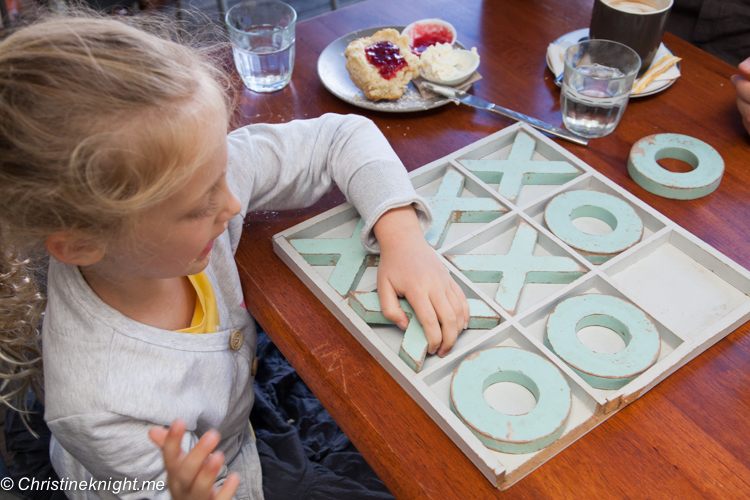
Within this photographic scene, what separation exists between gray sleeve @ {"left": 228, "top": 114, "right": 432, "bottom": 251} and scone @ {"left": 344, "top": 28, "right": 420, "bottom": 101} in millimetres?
112

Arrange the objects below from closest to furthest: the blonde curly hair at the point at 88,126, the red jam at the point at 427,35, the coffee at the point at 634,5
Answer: the blonde curly hair at the point at 88,126 < the coffee at the point at 634,5 < the red jam at the point at 427,35

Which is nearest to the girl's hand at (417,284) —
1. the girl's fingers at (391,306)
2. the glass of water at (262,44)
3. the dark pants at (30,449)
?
the girl's fingers at (391,306)

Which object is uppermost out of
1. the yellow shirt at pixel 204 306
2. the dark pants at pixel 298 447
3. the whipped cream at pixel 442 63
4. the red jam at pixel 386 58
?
the red jam at pixel 386 58

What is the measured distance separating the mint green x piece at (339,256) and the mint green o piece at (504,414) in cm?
21

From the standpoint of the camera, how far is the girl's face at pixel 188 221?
24.3 inches

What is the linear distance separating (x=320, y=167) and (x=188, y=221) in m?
0.34

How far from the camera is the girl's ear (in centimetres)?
62

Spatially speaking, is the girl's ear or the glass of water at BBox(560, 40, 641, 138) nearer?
the girl's ear

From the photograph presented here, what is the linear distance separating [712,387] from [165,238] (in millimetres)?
640

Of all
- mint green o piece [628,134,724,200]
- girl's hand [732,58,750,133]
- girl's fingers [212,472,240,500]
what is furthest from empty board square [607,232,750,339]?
girl's fingers [212,472,240,500]

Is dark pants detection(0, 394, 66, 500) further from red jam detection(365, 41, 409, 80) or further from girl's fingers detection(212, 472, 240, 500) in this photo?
red jam detection(365, 41, 409, 80)

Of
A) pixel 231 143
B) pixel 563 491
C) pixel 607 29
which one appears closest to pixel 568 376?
pixel 563 491

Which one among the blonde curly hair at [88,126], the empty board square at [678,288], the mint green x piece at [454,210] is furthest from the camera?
the mint green x piece at [454,210]

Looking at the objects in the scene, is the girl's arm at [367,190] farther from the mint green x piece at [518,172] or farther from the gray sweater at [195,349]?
the mint green x piece at [518,172]
